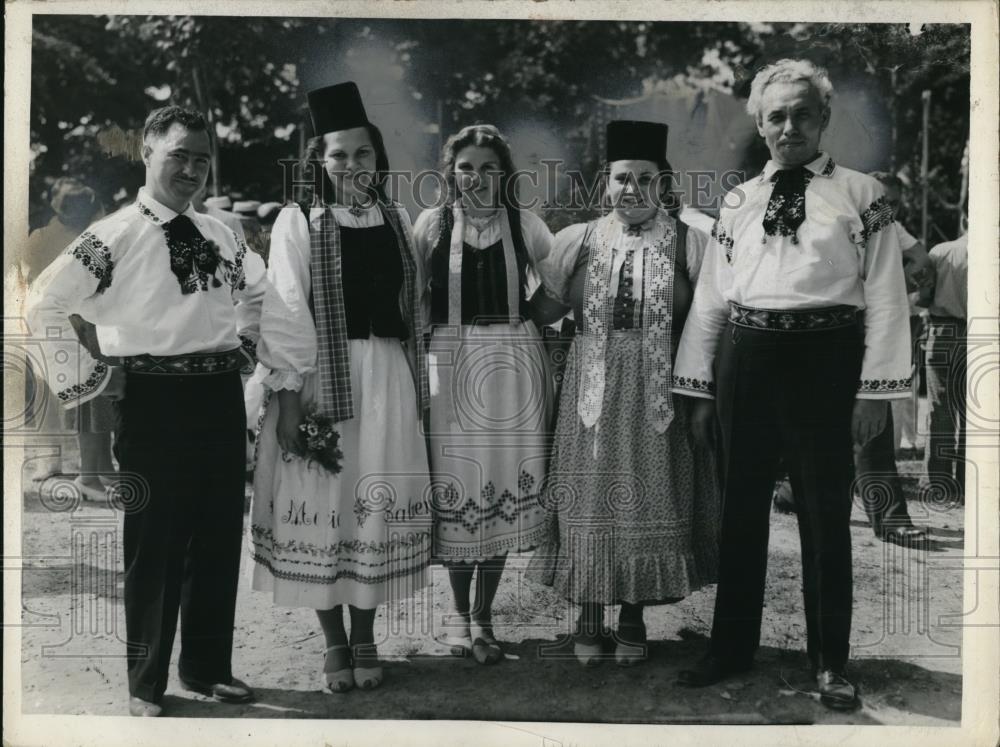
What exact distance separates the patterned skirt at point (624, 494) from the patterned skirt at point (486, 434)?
14 centimetres

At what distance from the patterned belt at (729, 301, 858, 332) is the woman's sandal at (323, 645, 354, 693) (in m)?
2.11

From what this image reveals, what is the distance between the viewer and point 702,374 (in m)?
3.57

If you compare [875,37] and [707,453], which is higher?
[875,37]

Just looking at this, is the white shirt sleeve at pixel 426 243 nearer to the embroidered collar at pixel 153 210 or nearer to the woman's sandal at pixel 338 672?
the embroidered collar at pixel 153 210

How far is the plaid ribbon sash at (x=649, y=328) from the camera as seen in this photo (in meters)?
3.58

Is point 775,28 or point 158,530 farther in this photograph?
point 775,28

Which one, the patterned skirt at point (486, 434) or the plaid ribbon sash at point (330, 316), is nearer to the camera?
the plaid ribbon sash at point (330, 316)

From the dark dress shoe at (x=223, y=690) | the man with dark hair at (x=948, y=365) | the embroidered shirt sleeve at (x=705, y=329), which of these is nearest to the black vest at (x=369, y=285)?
the embroidered shirt sleeve at (x=705, y=329)

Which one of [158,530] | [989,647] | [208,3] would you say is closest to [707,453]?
[989,647]

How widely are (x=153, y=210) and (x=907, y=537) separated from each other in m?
3.39

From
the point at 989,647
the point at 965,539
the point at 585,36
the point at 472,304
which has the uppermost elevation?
the point at 585,36

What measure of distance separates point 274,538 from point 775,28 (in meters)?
2.92

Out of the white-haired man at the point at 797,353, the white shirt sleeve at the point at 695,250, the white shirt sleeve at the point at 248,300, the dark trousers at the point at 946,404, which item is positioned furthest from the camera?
the dark trousers at the point at 946,404

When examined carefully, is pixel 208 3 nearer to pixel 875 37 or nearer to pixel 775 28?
pixel 775 28
